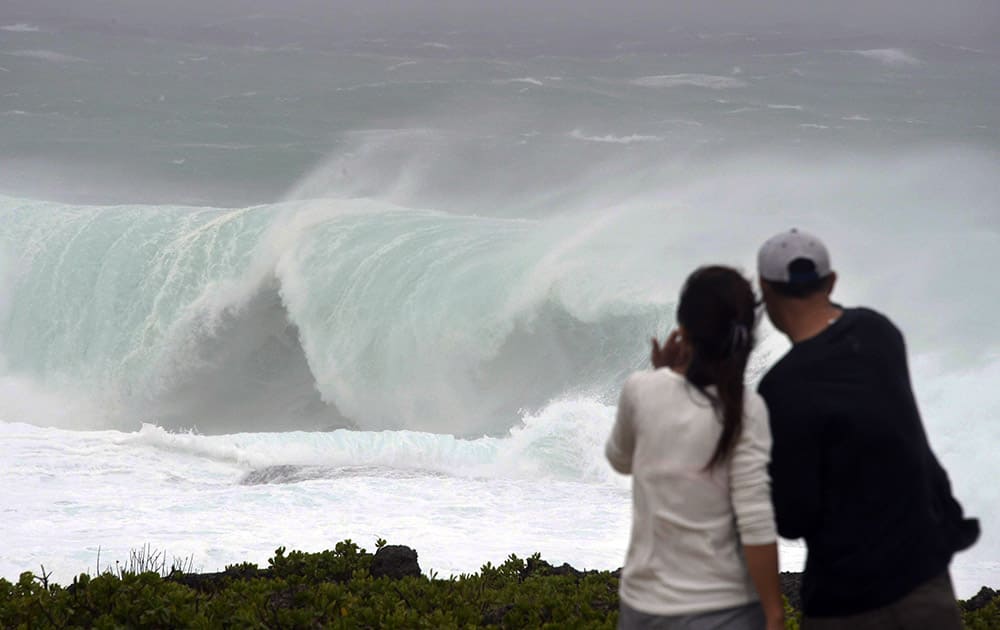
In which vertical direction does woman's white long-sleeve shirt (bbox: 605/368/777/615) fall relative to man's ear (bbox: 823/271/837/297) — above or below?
below

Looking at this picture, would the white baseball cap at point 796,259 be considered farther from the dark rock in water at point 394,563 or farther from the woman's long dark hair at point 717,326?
the dark rock in water at point 394,563

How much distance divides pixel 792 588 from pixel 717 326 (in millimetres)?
4372

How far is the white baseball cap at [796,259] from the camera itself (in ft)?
10.8

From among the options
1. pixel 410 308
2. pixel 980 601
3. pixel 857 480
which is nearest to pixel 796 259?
pixel 857 480

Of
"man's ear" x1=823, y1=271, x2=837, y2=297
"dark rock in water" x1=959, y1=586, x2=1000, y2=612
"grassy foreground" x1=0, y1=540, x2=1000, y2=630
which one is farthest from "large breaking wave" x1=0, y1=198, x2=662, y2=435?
"man's ear" x1=823, y1=271, x2=837, y2=297

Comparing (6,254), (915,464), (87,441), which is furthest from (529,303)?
(915,464)

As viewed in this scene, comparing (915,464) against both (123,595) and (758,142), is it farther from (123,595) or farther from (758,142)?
(758,142)

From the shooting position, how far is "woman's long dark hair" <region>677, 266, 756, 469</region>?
318 centimetres

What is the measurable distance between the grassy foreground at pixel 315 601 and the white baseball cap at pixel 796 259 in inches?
99.8

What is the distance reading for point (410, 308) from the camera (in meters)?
21.7

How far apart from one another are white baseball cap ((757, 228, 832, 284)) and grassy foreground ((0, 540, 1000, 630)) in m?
2.53

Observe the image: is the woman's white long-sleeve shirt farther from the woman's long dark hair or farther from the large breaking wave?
the large breaking wave

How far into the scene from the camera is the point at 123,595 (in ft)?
18.9

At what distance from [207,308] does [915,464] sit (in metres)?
20.4
